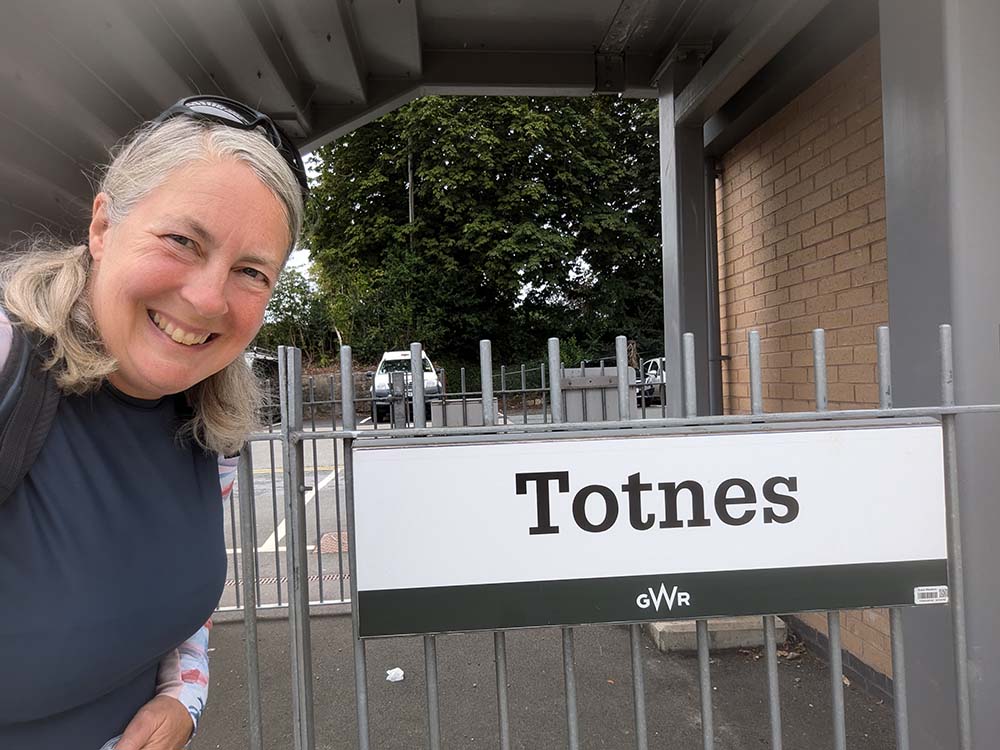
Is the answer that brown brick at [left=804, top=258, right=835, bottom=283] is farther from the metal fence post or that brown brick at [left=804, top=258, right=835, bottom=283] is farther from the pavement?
the metal fence post

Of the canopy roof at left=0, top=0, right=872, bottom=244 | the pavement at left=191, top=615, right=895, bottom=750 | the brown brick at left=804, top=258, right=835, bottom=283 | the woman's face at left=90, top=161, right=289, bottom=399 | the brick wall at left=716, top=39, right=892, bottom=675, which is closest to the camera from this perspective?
the woman's face at left=90, top=161, right=289, bottom=399

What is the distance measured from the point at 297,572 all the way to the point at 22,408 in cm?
71

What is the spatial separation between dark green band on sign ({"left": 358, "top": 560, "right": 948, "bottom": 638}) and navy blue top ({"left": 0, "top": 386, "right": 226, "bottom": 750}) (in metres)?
0.43

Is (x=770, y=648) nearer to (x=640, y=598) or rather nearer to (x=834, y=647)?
(x=834, y=647)

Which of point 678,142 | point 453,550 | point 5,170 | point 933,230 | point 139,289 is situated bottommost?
point 453,550

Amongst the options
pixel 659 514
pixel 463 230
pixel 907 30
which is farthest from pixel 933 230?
pixel 463 230

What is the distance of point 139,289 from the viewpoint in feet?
3.35

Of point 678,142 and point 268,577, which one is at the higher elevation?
point 678,142

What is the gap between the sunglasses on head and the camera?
3.64 feet

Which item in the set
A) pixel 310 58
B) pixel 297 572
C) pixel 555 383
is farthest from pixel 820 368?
pixel 310 58

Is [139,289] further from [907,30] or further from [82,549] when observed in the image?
[907,30]

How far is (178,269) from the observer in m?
1.03

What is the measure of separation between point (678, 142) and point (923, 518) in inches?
132

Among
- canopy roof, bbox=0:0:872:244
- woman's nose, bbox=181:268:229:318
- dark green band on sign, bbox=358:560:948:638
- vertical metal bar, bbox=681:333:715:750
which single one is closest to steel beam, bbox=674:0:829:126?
canopy roof, bbox=0:0:872:244
